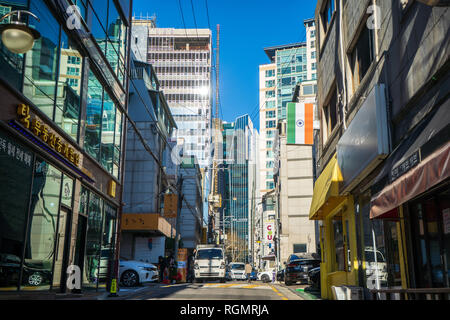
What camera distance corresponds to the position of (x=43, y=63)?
11.6 meters

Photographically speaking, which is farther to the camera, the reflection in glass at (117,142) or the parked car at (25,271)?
the reflection in glass at (117,142)

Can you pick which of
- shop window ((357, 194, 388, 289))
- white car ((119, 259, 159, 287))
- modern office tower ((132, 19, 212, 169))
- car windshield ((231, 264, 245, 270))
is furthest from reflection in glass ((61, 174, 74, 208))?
modern office tower ((132, 19, 212, 169))

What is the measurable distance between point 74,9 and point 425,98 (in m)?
10.9

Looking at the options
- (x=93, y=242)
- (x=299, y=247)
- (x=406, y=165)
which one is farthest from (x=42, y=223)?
(x=299, y=247)

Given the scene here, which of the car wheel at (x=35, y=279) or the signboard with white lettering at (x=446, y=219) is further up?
the signboard with white lettering at (x=446, y=219)

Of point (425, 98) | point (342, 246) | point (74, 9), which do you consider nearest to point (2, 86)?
point (74, 9)

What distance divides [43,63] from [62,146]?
2475 mm

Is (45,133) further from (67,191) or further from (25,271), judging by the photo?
(25,271)

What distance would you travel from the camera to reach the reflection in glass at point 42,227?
10812mm
